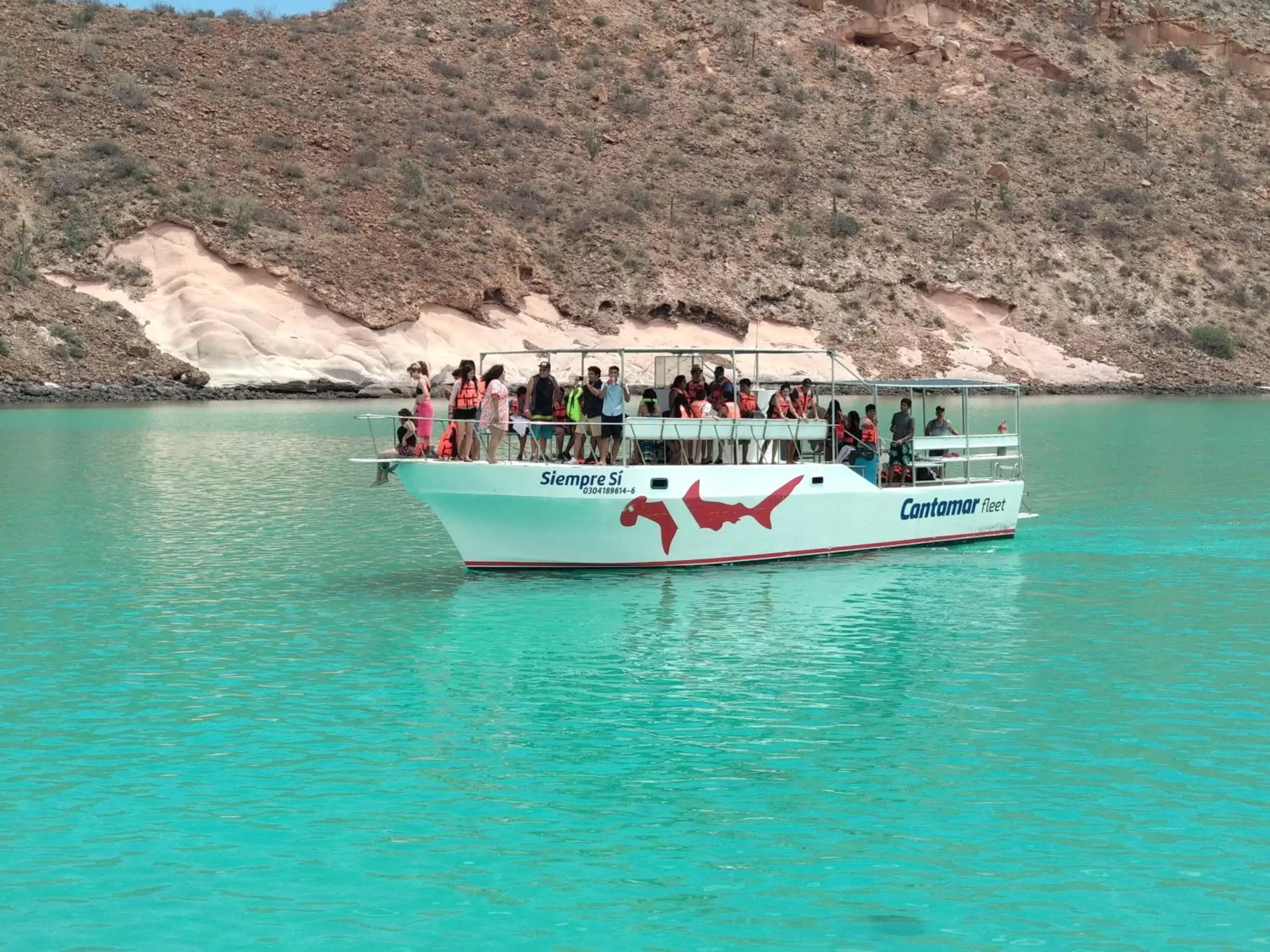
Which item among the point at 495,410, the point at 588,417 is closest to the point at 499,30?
the point at 588,417

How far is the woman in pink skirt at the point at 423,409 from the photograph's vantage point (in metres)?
19.4

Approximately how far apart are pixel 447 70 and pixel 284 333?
94.9 ft

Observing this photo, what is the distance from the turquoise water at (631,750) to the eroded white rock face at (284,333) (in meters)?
37.0

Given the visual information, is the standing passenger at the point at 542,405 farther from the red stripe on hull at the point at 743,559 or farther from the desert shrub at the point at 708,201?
the desert shrub at the point at 708,201

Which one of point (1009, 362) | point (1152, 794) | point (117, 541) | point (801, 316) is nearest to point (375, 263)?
point (801, 316)

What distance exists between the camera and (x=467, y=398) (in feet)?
68.6

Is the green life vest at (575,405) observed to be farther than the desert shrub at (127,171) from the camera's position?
No

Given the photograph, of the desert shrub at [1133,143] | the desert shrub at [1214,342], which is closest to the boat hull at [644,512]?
the desert shrub at [1214,342]

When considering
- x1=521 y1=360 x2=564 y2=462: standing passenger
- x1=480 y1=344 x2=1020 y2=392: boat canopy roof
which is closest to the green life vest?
x1=521 y1=360 x2=564 y2=462: standing passenger

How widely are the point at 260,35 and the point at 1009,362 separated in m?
46.5

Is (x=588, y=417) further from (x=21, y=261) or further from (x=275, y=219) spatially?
(x=275, y=219)

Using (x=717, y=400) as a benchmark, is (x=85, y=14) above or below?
above

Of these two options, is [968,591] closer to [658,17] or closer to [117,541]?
[117,541]

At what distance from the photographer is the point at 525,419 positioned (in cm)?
2097
